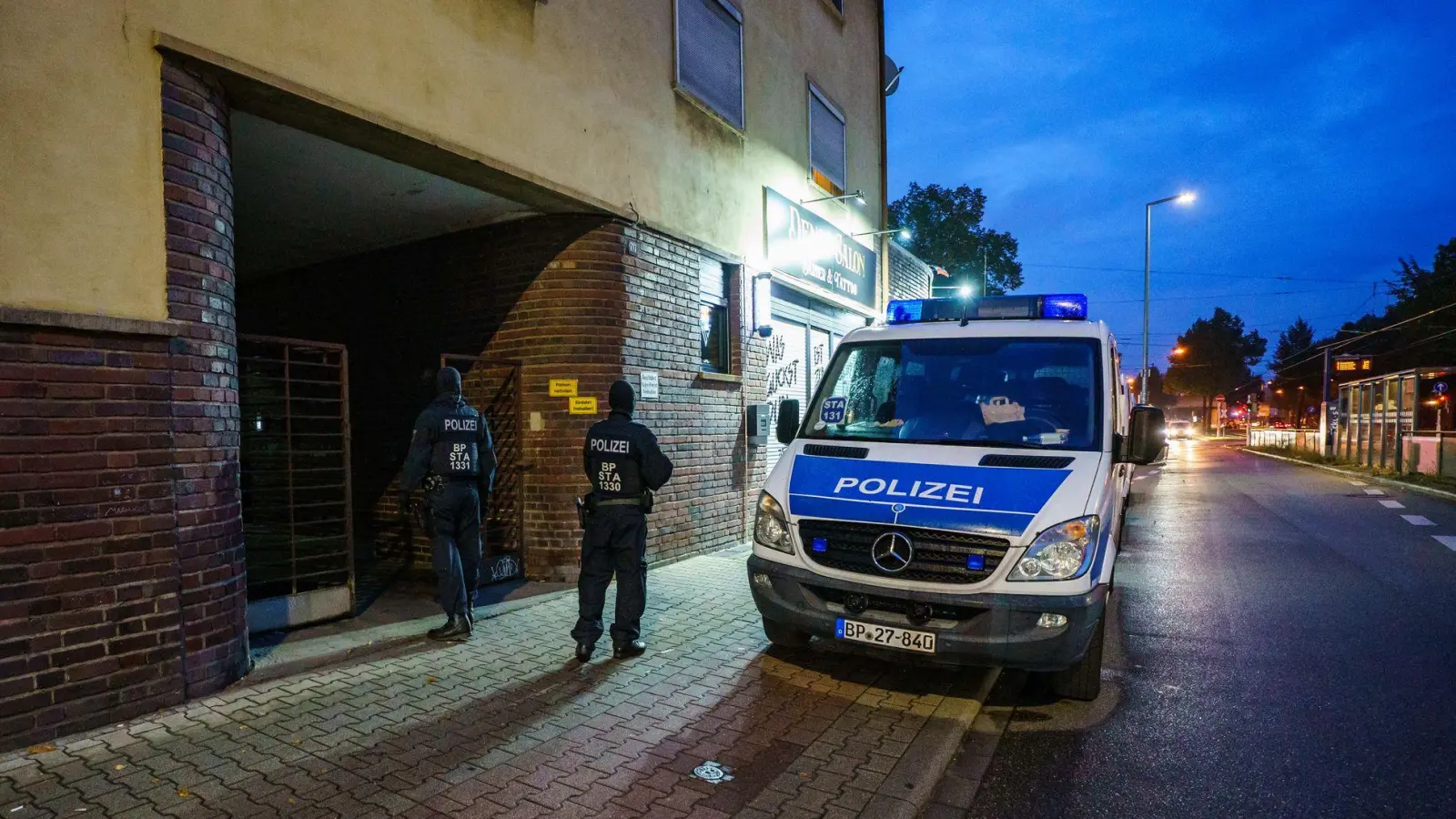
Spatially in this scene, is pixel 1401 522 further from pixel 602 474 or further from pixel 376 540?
pixel 376 540

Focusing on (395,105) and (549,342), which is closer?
(395,105)

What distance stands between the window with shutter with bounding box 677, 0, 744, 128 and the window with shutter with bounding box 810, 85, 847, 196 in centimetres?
250

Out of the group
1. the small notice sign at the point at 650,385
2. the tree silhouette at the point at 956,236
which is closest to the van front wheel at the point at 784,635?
the small notice sign at the point at 650,385

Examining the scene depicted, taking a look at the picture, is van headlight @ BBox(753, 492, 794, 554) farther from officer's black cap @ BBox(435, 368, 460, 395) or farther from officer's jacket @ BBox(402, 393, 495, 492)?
officer's black cap @ BBox(435, 368, 460, 395)

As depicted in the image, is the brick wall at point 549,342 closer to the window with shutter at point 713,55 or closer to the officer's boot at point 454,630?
the officer's boot at point 454,630

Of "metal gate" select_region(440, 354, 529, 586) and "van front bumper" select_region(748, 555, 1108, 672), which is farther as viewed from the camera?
"metal gate" select_region(440, 354, 529, 586)

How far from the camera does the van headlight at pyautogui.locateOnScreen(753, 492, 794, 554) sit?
14.7 feet

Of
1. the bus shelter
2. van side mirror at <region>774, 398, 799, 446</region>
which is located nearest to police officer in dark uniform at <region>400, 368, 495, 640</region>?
van side mirror at <region>774, 398, 799, 446</region>

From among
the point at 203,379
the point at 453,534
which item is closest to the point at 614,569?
the point at 453,534

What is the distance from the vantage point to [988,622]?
3891 mm

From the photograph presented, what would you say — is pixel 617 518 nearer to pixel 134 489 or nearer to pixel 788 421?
pixel 788 421

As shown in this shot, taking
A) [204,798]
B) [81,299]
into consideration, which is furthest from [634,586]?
[81,299]

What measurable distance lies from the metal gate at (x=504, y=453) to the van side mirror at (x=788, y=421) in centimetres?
292

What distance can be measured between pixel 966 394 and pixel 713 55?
5826mm
